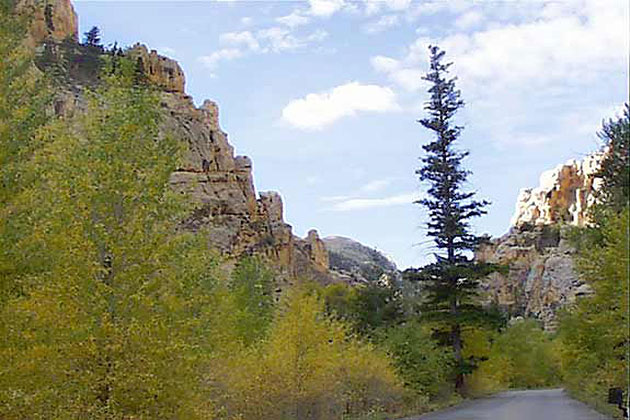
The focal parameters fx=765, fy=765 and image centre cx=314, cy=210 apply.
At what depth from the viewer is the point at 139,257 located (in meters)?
13.6

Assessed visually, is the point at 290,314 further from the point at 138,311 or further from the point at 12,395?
the point at 12,395

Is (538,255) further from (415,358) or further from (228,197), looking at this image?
(415,358)

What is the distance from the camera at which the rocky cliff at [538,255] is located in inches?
3730

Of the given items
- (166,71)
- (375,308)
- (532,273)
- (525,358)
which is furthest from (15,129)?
(532,273)

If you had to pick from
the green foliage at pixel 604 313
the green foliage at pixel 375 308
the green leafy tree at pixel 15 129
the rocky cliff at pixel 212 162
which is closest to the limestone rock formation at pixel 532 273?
the rocky cliff at pixel 212 162

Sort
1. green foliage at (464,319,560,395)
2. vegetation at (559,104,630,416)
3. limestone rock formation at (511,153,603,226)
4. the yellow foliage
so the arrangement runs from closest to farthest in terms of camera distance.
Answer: vegetation at (559,104,630,416) → the yellow foliage → green foliage at (464,319,560,395) → limestone rock formation at (511,153,603,226)

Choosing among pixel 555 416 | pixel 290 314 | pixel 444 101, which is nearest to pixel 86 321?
pixel 290 314

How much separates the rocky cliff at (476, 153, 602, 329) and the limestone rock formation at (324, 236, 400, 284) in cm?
1767

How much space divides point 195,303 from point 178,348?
1414 millimetres

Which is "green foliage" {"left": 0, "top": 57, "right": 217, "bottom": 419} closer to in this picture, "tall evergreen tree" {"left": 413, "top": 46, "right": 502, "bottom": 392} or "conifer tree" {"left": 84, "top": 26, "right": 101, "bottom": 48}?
"tall evergreen tree" {"left": 413, "top": 46, "right": 502, "bottom": 392}

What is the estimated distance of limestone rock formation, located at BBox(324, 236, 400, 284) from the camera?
149 ft

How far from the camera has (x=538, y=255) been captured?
11262cm

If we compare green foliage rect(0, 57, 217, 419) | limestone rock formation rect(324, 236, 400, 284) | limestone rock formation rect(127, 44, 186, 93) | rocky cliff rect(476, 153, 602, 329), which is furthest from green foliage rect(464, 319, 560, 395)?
green foliage rect(0, 57, 217, 419)

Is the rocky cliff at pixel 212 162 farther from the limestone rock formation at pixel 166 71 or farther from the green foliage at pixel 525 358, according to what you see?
the green foliage at pixel 525 358
